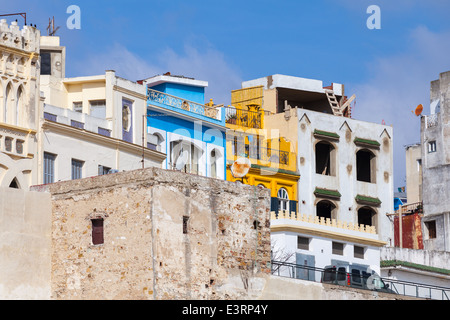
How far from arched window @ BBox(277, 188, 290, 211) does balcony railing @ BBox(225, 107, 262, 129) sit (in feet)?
14.0

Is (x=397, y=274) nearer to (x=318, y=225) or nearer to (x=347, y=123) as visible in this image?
(x=318, y=225)

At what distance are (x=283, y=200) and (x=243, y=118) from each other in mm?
5545

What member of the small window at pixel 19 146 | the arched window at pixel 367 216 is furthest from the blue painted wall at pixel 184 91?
the small window at pixel 19 146

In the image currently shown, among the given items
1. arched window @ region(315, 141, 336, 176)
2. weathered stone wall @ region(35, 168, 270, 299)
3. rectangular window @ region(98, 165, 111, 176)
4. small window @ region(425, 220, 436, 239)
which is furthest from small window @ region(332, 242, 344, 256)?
weathered stone wall @ region(35, 168, 270, 299)

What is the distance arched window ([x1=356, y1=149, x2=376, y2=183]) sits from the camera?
271 feet

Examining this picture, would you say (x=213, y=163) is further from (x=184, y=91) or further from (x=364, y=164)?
(x=364, y=164)

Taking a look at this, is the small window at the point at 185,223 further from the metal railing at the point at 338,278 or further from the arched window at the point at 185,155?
the arched window at the point at 185,155

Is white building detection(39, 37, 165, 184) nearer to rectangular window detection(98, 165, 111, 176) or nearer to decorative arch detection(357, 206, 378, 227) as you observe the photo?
rectangular window detection(98, 165, 111, 176)

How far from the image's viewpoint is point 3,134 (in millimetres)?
58281

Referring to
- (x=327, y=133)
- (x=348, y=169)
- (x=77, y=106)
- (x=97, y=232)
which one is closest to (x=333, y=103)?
(x=327, y=133)

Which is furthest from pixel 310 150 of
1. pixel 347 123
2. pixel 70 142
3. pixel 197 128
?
pixel 70 142

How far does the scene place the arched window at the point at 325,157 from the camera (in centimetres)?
8094

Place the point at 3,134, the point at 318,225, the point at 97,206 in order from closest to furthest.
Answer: the point at 97,206, the point at 3,134, the point at 318,225
